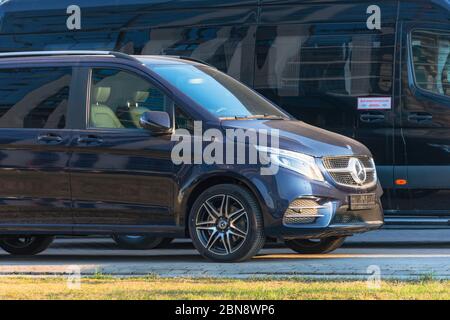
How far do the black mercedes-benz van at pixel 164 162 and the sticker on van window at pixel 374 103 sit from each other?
6.57 ft

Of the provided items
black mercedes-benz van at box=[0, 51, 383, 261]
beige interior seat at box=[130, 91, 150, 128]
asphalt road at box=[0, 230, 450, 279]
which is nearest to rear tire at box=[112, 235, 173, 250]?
asphalt road at box=[0, 230, 450, 279]

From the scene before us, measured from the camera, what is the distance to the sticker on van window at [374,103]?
1416cm

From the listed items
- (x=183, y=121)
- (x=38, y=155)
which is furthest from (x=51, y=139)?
(x=183, y=121)

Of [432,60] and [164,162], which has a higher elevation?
[432,60]

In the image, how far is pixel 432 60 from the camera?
46.4 ft

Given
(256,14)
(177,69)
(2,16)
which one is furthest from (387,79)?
(2,16)

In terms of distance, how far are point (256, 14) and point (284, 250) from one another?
2.90 metres

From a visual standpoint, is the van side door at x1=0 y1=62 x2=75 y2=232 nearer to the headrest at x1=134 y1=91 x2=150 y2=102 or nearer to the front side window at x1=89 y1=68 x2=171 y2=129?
the front side window at x1=89 y1=68 x2=171 y2=129

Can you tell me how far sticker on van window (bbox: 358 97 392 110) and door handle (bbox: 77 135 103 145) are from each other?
11.8 ft

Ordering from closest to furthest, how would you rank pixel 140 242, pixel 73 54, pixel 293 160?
pixel 293 160 < pixel 73 54 < pixel 140 242

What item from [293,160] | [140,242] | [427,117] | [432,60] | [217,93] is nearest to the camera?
[293,160]

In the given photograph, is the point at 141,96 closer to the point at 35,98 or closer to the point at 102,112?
the point at 102,112

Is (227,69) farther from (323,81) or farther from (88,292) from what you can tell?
(88,292)

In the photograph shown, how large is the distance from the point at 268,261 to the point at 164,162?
Answer: 1.23 metres
